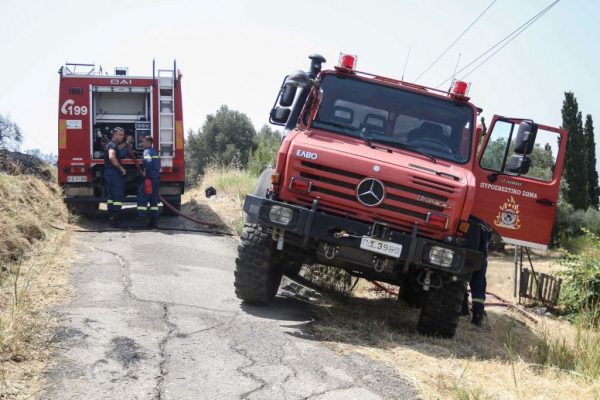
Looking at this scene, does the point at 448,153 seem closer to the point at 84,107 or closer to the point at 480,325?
the point at 480,325

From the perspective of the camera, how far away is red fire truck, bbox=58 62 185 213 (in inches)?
492

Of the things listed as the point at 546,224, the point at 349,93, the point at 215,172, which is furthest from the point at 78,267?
the point at 215,172

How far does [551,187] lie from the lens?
8.03m

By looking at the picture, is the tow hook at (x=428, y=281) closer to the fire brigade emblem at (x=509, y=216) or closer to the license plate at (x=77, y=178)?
the fire brigade emblem at (x=509, y=216)

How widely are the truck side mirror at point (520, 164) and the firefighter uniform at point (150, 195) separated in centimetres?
722

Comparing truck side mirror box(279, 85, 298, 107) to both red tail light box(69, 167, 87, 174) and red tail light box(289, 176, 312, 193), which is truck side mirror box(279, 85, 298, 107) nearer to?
red tail light box(289, 176, 312, 193)

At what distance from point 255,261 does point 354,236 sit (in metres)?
1.05

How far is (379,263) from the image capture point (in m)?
5.75

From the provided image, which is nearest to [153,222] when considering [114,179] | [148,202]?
[148,202]

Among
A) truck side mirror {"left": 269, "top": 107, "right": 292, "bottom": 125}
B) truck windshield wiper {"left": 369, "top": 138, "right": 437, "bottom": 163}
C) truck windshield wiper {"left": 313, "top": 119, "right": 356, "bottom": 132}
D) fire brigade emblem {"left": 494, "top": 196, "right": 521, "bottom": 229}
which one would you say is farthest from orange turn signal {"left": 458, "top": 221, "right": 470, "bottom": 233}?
fire brigade emblem {"left": 494, "top": 196, "right": 521, "bottom": 229}

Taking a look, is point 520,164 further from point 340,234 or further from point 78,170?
point 78,170

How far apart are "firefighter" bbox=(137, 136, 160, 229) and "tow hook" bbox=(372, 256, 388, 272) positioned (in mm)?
7140

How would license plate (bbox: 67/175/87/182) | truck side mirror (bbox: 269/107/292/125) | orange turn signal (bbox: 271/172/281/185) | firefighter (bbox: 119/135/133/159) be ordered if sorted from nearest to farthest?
orange turn signal (bbox: 271/172/281/185), truck side mirror (bbox: 269/107/292/125), firefighter (bbox: 119/135/133/159), license plate (bbox: 67/175/87/182)

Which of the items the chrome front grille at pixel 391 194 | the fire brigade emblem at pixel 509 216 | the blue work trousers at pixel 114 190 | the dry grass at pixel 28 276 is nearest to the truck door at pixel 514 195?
the fire brigade emblem at pixel 509 216
